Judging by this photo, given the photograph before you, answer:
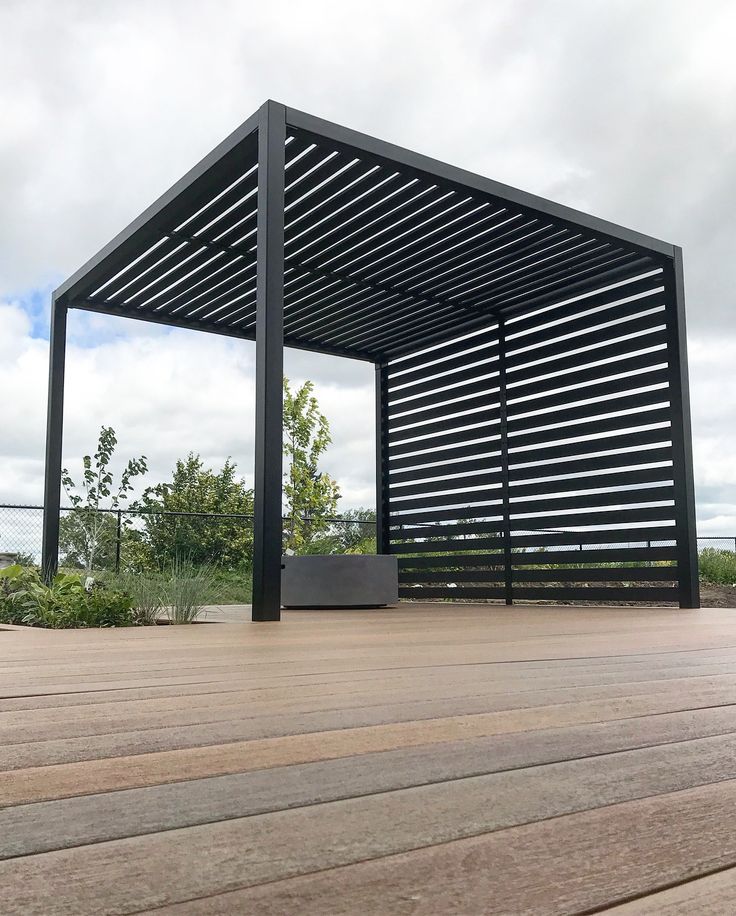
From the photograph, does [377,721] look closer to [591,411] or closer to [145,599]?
[145,599]

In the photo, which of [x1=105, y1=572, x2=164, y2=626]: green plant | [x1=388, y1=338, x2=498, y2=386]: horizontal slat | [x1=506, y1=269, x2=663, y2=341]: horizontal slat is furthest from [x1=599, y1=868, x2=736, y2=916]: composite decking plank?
[x1=388, y1=338, x2=498, y2=386]: horizontal slat

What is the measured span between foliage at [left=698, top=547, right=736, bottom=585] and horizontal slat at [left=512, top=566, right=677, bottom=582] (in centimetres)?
261

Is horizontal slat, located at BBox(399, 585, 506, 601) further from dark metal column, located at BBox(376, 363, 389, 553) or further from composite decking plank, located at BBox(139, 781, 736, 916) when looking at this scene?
composite decking plank, located at BBox(139, 781, 736, 916)

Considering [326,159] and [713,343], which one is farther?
[713,343]

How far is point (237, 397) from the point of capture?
1509 centimetres

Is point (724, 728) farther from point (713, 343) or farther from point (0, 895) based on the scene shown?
point (713, 343)

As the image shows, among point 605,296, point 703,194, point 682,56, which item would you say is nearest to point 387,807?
point 605,296

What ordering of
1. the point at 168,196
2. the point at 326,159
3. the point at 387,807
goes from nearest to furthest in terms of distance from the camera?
1. the point at 387,807
2. the point at 326,159
3. the point at 168,196

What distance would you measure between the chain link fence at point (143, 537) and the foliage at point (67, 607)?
1.91 m

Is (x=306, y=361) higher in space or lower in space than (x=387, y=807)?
higher

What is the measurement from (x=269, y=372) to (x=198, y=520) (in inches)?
277

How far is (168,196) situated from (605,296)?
3877mm

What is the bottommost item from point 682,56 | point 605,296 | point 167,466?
point 167,466

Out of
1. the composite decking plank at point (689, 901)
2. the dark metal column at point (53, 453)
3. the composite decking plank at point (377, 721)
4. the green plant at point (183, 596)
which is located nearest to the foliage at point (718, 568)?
the green plant at point (183, 596)
